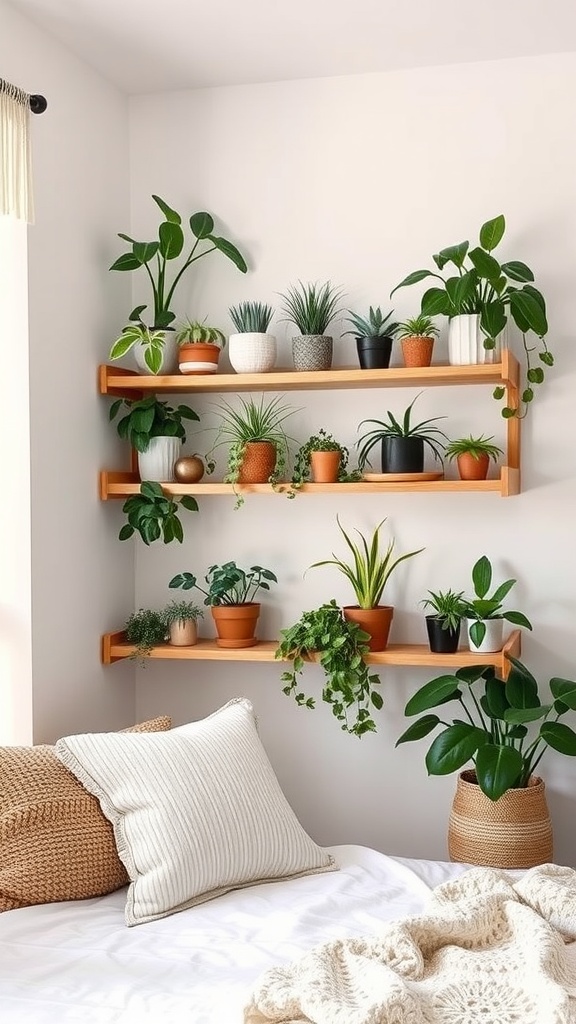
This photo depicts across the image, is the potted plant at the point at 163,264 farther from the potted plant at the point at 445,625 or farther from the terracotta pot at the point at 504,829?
the terracotta pot at the point at 504,829

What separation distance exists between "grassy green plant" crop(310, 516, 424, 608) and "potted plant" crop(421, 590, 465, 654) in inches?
6.9

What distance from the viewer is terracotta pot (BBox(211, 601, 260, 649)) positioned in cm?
309

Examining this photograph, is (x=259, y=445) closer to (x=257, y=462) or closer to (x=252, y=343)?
(x=257, y=462)

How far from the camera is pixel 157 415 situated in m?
3.16

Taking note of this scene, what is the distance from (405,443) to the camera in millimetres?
2936

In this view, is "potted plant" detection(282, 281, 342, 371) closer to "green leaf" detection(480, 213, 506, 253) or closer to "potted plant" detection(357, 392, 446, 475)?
"potted plant" detection(357, 392, 446, 475)

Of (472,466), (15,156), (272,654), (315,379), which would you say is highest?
(15,156)

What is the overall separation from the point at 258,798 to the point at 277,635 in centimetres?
84

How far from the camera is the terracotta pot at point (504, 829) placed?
2.73 m

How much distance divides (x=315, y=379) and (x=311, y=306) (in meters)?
0.22

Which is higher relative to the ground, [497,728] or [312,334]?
[312,334]

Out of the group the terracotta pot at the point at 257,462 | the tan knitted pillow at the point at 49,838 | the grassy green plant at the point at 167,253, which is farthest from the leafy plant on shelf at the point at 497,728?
the grassy green plant at the point at 167,253

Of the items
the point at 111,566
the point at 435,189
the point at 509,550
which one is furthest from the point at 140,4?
the point at 509,550

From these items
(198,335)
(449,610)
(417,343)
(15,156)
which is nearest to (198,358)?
(198,335)
